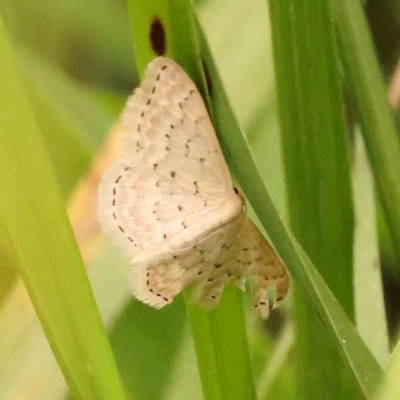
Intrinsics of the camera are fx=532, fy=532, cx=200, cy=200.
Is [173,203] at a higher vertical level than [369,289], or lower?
higher

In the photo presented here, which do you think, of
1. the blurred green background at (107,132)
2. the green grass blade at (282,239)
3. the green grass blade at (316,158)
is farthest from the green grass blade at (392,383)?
the blurred green background at (107,132)

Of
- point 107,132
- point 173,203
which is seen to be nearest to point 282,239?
point 173,203

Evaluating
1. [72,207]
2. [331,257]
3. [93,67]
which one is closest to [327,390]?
[331,257]

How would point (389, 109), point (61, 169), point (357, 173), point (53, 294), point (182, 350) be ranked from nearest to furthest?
point (53, 294) → point (389, 109) → point (357, 173) → point (182, 350) → point (61, 169)

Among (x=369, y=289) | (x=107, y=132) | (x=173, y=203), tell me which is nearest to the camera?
(x=173, y=203)

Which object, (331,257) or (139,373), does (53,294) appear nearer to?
(331,257)

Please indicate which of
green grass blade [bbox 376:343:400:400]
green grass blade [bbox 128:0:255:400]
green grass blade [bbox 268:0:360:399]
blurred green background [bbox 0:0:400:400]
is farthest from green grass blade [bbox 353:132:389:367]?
green grass blade [bbox 376:343:400:400]

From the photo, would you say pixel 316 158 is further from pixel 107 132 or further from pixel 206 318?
pixel 107 132

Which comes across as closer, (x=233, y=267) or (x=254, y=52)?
(x=233, y=267)
